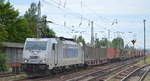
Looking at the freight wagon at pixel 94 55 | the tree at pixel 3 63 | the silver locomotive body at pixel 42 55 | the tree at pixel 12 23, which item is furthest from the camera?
the tree at pixel 12 23

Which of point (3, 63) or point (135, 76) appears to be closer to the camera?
point (135, 76)

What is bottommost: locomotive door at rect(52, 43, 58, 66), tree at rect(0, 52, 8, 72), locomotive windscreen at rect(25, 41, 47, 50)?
tree at rect(0, 52, 8, 72)

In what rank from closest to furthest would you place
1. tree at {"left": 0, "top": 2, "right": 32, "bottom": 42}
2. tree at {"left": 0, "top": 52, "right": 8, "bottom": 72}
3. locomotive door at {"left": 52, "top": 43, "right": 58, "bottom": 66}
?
locomotive door at {"left": 52, "top": 43, "right": 58, "bottom": 66}, tree at {"left": 0, "top": 52, "right": 8, "bottom": 72}, tree at {"left": 0, "top": 2, "right": 32, "bottom": 42}

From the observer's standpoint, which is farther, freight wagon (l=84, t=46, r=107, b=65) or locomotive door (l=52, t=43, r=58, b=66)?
freight wagon (l=84, t=46, r=107, b=65)

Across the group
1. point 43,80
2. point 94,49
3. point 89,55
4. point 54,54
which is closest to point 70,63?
point 54,54

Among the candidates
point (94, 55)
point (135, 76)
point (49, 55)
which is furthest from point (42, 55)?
point (94, 55)

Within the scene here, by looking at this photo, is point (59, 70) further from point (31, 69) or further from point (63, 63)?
point (31, 69)

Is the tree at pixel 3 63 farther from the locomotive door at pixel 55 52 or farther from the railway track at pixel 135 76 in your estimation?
the railway track at pixel 135 76

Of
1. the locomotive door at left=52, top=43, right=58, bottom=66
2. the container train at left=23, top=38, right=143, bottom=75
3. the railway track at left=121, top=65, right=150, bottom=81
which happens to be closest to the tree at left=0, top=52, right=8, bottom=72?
the container train at left=23, top=38, right=143, bottom=75

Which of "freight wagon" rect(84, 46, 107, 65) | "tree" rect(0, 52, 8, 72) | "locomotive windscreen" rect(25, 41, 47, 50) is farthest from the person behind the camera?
"freight wagon" rect(84, 46, 107, 65)

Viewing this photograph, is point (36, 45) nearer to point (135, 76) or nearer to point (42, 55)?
point (42, 55)

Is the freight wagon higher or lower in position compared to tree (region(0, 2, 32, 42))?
lower

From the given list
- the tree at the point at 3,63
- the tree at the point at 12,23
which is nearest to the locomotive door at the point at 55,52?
the tree at the point at 3,63

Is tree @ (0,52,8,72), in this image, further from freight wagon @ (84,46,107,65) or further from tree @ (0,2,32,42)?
tree @ (0,2,32,42)
